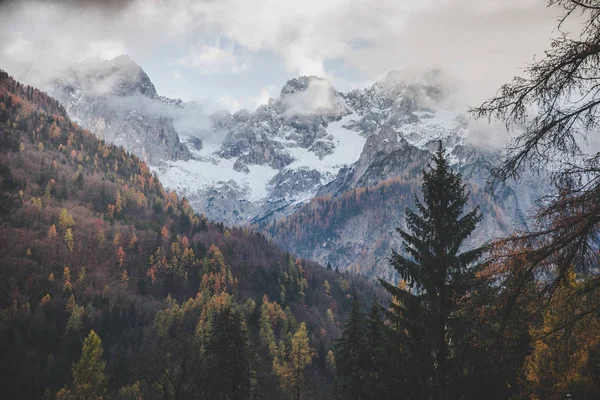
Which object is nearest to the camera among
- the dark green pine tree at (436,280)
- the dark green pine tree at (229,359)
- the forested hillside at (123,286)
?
the dark green pine tree at (436,280)

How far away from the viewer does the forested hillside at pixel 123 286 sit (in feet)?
153

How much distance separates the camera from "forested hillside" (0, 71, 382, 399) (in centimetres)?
4656

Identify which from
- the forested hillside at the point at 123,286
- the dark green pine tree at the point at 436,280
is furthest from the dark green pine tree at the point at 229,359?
the dark green pine tree at the point at 436,280

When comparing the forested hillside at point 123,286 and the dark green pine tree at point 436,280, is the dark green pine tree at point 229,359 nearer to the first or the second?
the forested hillside at point 123,286

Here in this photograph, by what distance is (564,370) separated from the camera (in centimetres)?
1531

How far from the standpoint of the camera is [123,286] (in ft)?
386

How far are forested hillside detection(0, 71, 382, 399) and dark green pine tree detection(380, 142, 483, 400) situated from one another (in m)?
14.7

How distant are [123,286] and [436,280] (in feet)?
392

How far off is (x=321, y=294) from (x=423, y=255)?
412 feet

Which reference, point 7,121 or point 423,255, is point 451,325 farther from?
point 7,121

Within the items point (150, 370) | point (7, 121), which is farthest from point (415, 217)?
point (7, 121)

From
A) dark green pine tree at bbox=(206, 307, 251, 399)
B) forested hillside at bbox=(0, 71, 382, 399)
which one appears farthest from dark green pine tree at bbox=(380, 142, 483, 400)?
dark green pine tree at bbox=(206, 307, 251, 399)

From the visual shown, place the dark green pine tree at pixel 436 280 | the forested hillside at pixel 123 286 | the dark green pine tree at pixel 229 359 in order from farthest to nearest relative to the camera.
Result: the forested hillside at pixel 123 286, the dark green pine tree at pixel 229 359, the dark green pine tree at pixel 436 280

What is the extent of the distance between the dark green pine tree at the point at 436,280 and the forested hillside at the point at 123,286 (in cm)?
1473
